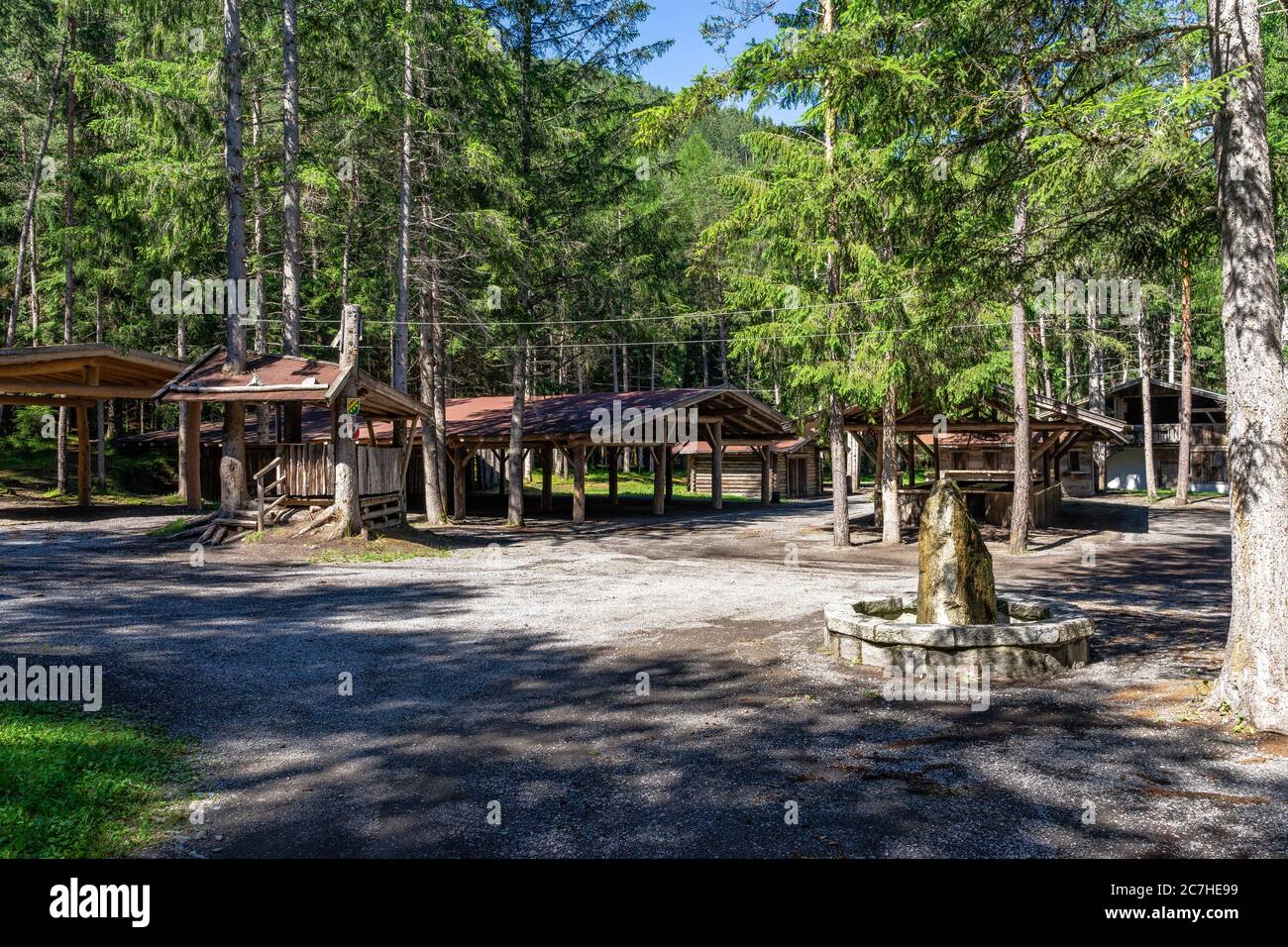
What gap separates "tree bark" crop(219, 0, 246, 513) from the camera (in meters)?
18.5

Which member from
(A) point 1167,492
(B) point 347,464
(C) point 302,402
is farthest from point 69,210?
(A) point 1167,492

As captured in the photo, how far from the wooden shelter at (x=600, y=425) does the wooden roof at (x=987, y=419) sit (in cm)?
725

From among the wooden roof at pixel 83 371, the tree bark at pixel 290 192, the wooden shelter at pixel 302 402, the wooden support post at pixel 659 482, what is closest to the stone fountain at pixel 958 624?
the wooden shelter at pixel 302 402

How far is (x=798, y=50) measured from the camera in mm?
7211

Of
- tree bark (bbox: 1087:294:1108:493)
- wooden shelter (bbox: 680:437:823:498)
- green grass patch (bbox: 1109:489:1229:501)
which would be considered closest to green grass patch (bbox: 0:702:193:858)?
wooden shelter (bbox: 680:437:823:498)

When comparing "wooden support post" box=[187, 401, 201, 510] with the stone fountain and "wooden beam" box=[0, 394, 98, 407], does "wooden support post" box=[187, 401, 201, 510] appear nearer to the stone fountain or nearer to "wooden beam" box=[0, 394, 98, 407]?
"wooden beam" box=[0, 394, 98, 407]

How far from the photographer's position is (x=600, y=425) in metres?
26.8

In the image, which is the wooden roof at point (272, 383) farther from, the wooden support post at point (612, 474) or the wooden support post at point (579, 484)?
the wooden support post at point (612, 474)

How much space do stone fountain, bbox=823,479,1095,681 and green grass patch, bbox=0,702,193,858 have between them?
584cm

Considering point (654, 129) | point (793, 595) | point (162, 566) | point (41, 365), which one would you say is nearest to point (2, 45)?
point (41, 365)

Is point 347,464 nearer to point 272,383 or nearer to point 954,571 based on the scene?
point 272,383

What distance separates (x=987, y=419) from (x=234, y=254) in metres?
19.2

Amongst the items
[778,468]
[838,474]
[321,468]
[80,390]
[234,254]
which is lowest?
[838,474]
